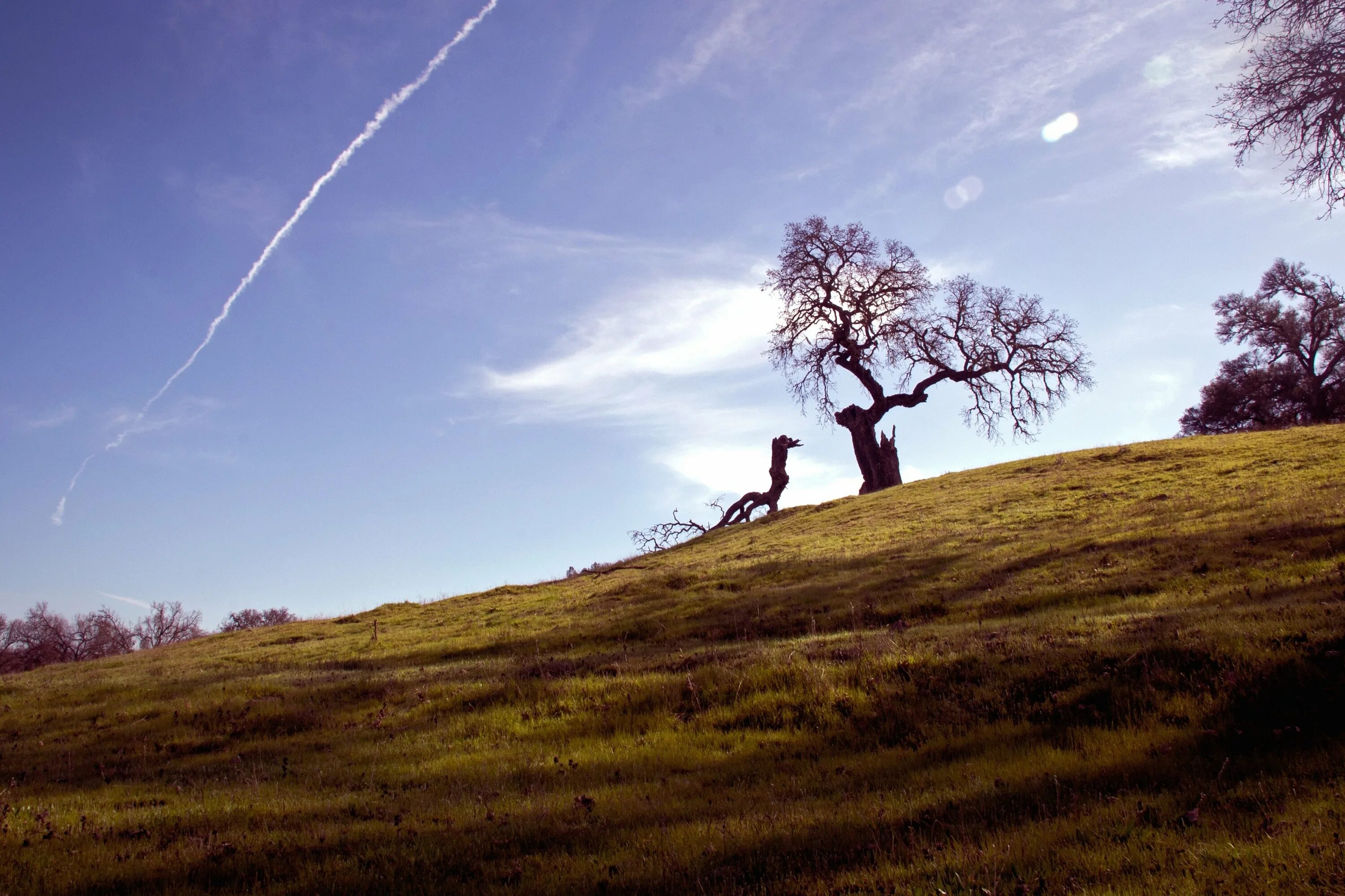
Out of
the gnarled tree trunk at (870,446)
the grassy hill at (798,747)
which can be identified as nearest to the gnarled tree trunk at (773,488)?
the gnarled tree trunk at (870,446)

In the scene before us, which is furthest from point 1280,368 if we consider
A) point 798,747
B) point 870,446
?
point 798,747

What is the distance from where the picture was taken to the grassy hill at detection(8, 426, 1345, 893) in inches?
229

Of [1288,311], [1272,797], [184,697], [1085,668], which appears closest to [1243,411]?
[1288,311]

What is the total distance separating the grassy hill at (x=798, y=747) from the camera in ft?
19.1

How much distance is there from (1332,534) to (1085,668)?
11.7 m

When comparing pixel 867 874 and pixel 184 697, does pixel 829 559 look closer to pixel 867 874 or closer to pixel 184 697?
pixel 184 697

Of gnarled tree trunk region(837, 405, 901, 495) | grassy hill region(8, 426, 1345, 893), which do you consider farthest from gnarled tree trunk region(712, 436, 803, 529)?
grassy hill region(8, 426, 1345, 893)

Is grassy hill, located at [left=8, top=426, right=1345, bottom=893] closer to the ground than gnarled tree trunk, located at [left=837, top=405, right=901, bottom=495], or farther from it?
closer to the ground

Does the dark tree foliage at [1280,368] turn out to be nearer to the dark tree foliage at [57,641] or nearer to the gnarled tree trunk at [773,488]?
the gnarled tree trunk at [773,488]

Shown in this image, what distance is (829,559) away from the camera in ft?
88.5

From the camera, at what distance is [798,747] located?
9.66 metres

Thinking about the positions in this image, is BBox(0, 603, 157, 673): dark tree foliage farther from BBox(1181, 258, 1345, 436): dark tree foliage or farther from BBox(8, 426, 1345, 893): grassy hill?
BBox(1181, 258, 1345, 436): dark tree foliage

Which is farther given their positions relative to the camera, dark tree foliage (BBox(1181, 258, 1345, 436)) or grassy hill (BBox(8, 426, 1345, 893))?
dark tree foliage (BBox(1181, 258, 1345, 436))

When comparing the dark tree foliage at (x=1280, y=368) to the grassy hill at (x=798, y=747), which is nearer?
the grassy hill at (x=798, y=747)
